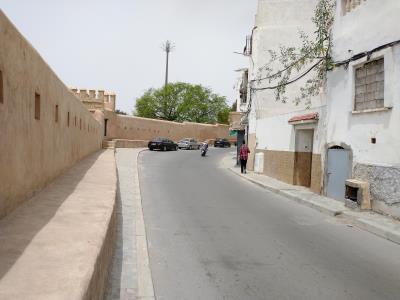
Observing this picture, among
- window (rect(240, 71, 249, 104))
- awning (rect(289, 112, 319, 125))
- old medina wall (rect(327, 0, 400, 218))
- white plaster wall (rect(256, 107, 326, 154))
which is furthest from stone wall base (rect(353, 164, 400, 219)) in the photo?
window (rect(240, 71, 249, 104))

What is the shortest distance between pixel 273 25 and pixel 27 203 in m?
20.9

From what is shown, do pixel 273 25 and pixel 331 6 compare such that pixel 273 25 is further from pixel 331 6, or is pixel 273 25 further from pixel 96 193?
pixel 96 193

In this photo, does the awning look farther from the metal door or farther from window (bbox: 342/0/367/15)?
window (bbox: 342/0/367/15)

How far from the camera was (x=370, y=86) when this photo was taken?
11.3 meters

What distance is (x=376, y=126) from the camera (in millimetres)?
10750

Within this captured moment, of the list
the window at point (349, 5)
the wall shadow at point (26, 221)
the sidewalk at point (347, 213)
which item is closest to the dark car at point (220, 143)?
the sidewalk at point (347, 213)

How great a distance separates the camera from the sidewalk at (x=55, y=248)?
10.0 feet

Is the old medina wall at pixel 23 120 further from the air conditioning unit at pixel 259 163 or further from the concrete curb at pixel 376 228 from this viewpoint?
the air conditioning unit at pixel 259 163

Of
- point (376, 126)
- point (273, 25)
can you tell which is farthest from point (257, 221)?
point (273, 25)

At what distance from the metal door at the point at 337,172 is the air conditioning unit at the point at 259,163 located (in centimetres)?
857

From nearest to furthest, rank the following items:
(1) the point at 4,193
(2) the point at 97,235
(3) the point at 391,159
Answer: (2) the point at 97,235 → (1) the point at 4,193 → (3) the point at 391,159

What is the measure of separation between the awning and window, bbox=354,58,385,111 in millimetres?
2773

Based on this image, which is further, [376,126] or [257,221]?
[376,126]

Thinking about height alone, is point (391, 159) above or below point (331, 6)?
below
